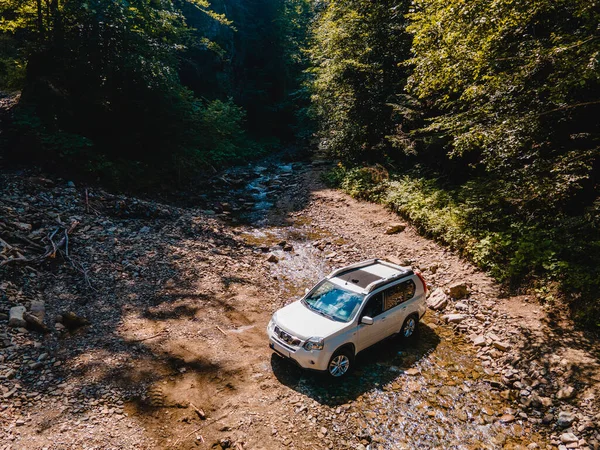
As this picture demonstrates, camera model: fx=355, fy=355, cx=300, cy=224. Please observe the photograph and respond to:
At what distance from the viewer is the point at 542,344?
8.52 metres

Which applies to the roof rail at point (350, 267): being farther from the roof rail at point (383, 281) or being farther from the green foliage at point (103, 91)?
the green foliage at point (103, 91)

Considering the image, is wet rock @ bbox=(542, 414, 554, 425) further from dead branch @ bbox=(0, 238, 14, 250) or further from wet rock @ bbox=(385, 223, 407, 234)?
dead branch @ bbox=(0, 238, 14, 250)

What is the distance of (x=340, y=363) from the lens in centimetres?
786

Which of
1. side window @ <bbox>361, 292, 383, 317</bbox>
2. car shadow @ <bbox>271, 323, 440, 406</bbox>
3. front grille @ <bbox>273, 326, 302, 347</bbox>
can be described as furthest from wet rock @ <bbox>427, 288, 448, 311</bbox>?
front grille @ <bbox>273, 326, 302, 347</bbox>

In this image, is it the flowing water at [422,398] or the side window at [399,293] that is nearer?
the flowing water at [422,398]

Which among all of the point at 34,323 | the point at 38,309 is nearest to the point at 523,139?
the point at 34,323

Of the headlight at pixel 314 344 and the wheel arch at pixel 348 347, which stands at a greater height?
the headlight at pixel 314 344

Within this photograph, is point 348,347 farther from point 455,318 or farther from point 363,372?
point 455,318

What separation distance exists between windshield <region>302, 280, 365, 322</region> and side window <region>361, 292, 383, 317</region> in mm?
222

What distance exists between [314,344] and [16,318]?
681 centimetres

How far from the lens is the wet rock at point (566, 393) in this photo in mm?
7213

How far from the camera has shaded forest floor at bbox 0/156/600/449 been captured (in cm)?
649

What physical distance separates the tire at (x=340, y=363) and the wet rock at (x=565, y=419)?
4.08 metres

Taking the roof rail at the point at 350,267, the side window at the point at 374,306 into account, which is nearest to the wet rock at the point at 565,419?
the side window at the point at 374,306
